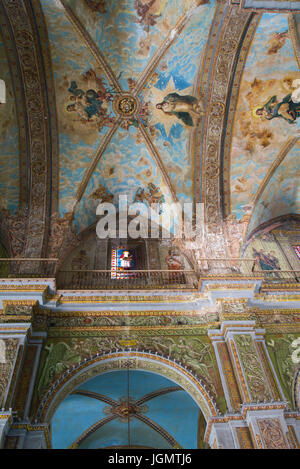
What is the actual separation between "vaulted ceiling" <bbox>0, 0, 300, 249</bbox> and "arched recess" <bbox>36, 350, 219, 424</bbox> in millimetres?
4716

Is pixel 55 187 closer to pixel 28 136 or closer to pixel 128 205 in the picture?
pixel 28 136

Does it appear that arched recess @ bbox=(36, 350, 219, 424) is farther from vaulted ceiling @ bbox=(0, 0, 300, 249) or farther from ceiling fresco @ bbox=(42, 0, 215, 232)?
ceiling fresco @ bbox=(42, 0, 215, 232)

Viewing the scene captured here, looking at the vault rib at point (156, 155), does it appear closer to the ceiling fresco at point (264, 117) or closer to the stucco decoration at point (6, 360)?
the ceiling fresco at point (264, 117)

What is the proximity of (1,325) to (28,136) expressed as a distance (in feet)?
19.1

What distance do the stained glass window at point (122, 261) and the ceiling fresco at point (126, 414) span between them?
285 cm

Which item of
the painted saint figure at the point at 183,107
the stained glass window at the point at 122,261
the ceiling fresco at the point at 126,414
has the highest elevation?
the painted saint figure at the point at 183,107

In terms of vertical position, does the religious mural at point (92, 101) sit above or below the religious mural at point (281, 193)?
above

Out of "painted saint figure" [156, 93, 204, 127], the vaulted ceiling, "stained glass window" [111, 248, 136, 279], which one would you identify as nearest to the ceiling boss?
the vaulted ceiling

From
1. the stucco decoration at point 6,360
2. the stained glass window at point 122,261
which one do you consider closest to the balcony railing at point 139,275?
the stained glass window at point 122,261

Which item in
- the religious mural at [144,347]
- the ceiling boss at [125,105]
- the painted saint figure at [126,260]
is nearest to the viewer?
the religious mural at [144,347]

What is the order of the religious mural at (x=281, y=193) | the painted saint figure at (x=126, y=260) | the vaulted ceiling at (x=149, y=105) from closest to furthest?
the vaulted ceiling at (x=149, y=105) → the painted saint figure at (x=126, y=260) → the religious mural at (x=281, y=193)

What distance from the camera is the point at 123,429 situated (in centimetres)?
1275

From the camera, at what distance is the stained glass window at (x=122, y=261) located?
11.8 m

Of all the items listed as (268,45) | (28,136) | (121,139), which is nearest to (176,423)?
(121,139)
